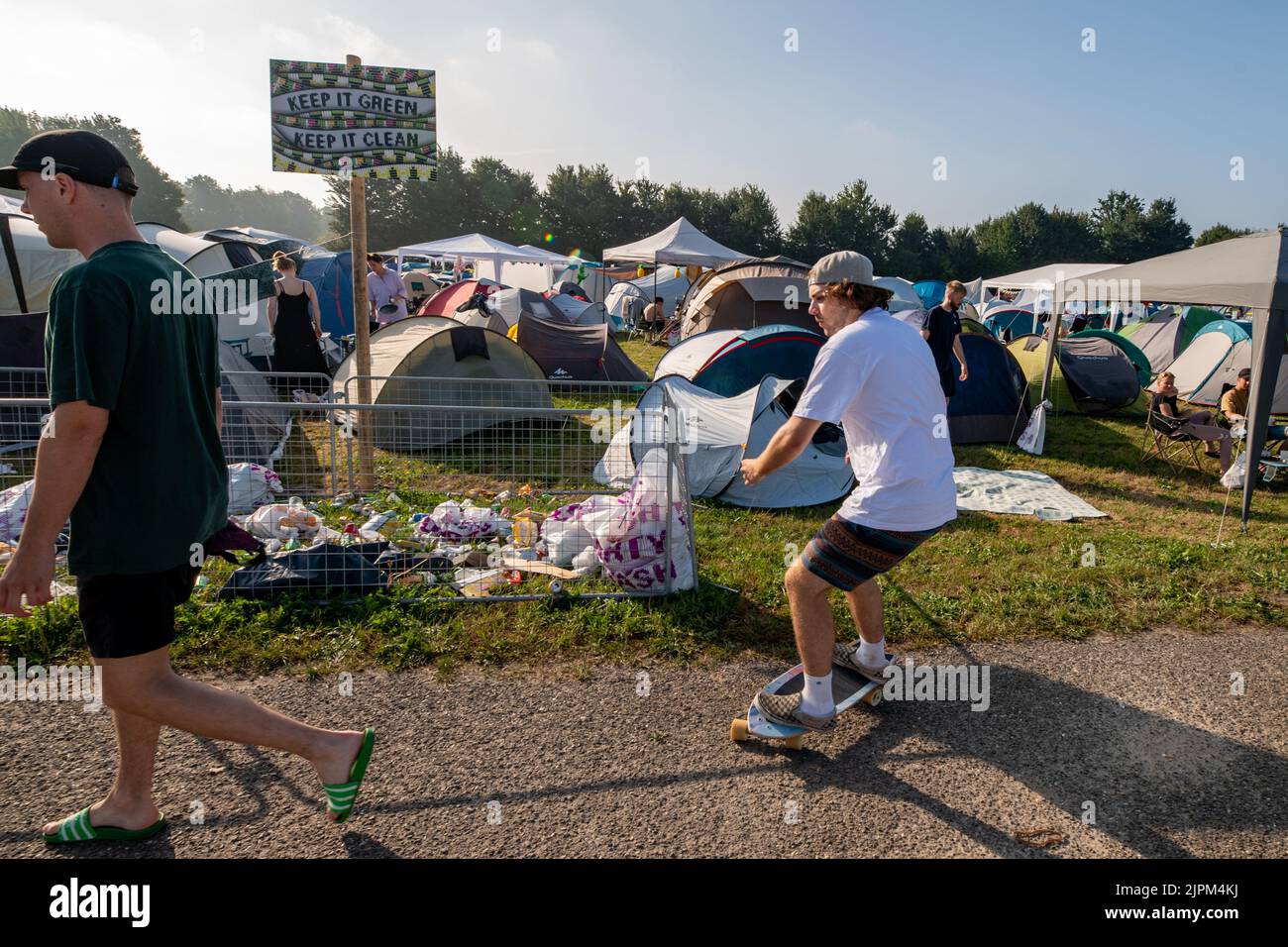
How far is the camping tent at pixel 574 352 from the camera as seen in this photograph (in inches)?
504

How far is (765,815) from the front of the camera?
2797mm

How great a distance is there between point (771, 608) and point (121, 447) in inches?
136

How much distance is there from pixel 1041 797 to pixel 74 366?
353 cm

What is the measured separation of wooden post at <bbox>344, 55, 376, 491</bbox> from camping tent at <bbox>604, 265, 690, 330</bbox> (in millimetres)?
18372

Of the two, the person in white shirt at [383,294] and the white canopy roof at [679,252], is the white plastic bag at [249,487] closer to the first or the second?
the person in white shirt at [383,294]

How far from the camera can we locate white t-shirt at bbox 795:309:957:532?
2816mm

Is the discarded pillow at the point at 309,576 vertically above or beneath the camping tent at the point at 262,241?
beneath

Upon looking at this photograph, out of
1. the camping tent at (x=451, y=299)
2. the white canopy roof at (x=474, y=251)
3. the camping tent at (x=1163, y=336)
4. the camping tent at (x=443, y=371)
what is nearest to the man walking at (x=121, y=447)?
the camping tent at (x=443, y=371)

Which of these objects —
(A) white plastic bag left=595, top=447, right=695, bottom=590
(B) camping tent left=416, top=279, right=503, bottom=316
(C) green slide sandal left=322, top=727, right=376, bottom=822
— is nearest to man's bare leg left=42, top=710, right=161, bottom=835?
(C) green slide sandal left=322, top=727, right=376, bottom=822

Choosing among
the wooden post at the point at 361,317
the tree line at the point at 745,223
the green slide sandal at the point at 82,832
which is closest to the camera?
the green slide sandal at the point at 82,832

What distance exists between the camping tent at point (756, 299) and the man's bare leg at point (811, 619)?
13.1m

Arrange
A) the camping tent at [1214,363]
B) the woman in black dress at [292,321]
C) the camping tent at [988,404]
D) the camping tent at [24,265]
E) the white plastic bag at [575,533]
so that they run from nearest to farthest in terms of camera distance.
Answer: the white plastic bag at [575,533] → the woman in black dress at [292,321] → the camping tent at [24,265] → the camping tent at [988,404] → the camping tent at [1214,363]

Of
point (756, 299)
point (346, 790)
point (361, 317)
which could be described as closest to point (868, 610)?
point (346, 790)

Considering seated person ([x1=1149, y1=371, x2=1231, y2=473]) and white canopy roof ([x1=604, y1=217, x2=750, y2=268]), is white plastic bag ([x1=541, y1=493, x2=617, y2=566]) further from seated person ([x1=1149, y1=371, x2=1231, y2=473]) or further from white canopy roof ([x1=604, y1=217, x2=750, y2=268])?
white canopy roof ([x1=604, y1=217, x2=750, y2=268])
